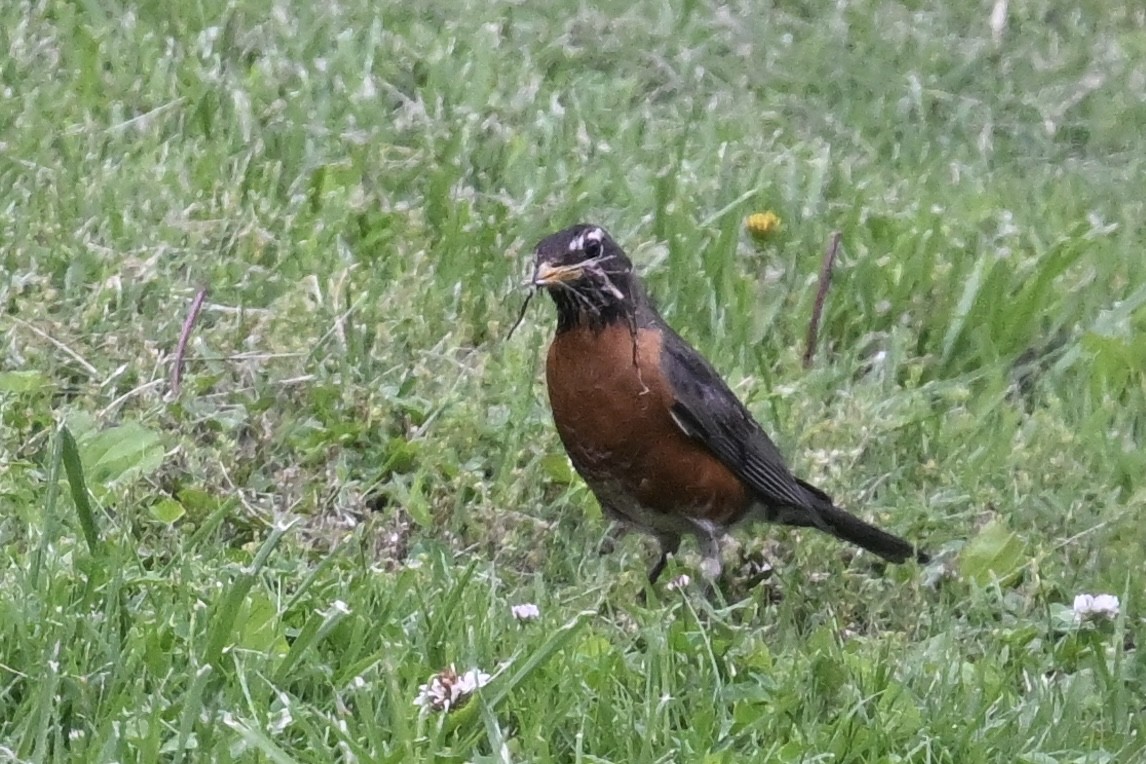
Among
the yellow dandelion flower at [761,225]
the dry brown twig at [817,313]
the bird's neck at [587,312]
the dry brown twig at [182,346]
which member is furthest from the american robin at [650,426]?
the yellow dandelion flower at [761,225]

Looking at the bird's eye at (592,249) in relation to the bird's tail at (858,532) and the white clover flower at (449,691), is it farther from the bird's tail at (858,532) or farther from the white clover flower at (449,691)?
the white clover flower at (449,691)

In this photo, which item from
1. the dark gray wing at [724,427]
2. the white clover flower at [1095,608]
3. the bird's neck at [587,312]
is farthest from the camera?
the dark gray wing at [724,427]

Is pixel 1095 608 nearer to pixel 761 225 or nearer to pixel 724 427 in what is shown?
pixel 724 427

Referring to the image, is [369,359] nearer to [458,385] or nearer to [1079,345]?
[458,385]

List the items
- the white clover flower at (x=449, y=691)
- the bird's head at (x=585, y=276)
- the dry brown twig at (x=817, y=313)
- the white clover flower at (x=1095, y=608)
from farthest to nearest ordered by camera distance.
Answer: the dry brown twig at (x=817, y=313) < the bird's head at (x=585, y=276) < the white clover flower at (x=1095, y=608) < the white clover flower at (x=449, y=691)

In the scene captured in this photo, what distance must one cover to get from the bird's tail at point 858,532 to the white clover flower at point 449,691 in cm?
146

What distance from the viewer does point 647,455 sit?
407 cm

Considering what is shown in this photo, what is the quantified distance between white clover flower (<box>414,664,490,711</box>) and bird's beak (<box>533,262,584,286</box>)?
104 cm

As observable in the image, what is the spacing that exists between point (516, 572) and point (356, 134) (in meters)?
2.18

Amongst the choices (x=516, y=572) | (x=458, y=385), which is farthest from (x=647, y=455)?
(x=458, y=385)

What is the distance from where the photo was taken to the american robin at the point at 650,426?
399 cm

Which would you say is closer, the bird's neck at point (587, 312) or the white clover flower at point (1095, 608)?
the white clover flower at point (1095, 608)

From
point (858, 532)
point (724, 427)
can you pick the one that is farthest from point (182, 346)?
point (858, 532)

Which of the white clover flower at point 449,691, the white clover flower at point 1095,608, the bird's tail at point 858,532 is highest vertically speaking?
the white clover flower at point 449,691
